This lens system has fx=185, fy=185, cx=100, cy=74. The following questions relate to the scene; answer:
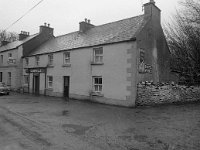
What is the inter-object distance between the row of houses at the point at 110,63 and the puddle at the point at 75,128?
20.2 ft

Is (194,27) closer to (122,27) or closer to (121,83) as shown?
(122,27)

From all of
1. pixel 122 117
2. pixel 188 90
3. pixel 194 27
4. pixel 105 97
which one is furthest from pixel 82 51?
pixel 194 27

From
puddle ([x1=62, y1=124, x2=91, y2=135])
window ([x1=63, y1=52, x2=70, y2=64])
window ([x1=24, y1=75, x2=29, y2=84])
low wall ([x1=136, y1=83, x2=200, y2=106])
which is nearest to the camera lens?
puddle ([x1=62, y1=124, x2=91, y2=135])

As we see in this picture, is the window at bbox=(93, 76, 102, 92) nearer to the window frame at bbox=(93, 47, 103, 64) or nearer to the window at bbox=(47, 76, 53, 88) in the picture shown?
the window frame at bbox=(93, 47, 103, 64)

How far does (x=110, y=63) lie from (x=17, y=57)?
17.5 meters

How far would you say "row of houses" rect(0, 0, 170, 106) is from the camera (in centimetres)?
1389

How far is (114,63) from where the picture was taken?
1466 centimetres

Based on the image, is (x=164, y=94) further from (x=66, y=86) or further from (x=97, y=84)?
(x=66, y=86)

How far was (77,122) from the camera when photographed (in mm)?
8992

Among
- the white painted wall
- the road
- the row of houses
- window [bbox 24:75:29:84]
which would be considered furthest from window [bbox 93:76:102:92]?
window [bbox 24:75:29:84]

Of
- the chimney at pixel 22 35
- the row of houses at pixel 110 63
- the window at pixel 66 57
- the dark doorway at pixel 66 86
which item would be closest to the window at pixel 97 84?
the row of houses at pixel 110 63

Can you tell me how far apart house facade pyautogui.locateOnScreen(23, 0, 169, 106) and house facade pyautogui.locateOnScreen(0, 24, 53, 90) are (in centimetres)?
677

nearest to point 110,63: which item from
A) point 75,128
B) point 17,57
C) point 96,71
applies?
point 96,71

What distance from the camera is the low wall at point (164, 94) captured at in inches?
543
